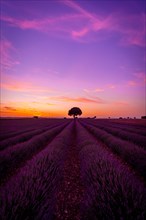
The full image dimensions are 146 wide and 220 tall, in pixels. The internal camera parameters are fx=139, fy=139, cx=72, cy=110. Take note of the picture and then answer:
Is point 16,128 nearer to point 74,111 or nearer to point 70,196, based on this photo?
point 70,196

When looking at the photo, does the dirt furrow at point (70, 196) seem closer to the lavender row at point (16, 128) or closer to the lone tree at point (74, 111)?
the lavender row at point (16, 128)

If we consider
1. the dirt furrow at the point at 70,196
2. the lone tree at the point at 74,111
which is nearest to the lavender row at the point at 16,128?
the dirt furrow at the point at 70,196

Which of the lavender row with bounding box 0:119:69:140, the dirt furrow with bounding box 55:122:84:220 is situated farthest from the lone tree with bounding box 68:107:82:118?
the dirt furrow with bounding box 55:122:84:220

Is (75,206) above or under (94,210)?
under

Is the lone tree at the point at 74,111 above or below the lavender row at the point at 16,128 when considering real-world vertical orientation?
above

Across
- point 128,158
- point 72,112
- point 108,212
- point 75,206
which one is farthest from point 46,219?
point 72,112

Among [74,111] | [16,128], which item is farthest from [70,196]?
[74,111]

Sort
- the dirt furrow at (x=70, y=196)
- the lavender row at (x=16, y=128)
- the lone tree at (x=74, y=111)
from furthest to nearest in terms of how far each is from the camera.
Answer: the lone tree at (x=74, y=111) → the lavender row at (x=16, y=128) → the dirt furrow at (x=70, y=196)

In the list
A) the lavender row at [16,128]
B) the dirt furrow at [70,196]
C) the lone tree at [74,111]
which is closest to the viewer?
the dirt furrow at [70,196]

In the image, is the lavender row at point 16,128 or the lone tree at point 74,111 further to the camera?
the lone tree at point 74,111

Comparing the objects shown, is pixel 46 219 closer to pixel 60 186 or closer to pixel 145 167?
pixel 60 186

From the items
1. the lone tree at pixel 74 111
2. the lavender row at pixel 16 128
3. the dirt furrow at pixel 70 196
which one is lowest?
the dirt furrow at pixel 70 196

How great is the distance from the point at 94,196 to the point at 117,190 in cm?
36

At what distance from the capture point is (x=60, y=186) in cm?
379
